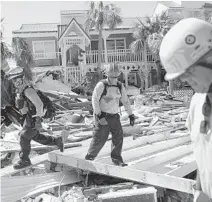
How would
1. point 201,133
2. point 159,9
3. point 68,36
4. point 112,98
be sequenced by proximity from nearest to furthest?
1. point 201,133
2. point 112,98
3. point 68,36
4. point 159,9

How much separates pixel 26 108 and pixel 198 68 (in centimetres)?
462

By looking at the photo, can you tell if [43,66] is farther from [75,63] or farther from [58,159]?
[58,159]

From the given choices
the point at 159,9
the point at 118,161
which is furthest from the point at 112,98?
the point at 159,9

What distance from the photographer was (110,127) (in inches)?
234

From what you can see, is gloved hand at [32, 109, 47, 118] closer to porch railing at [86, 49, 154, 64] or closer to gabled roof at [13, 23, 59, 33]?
porch railing at [86, 49, 154, 64]

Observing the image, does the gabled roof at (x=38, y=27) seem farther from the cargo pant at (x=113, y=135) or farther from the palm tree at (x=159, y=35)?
the cargo pant at (x=113, y=135)

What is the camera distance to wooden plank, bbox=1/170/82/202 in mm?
5773

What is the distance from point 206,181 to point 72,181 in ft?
14.6

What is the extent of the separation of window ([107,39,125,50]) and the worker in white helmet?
1403 inches

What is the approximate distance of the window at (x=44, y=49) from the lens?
3484 centimetres

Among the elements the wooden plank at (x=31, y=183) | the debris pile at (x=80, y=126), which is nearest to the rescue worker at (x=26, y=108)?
the wooden plank at (x=31, y=183)

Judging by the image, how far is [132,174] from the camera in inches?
210

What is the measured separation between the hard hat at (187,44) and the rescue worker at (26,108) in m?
4.30

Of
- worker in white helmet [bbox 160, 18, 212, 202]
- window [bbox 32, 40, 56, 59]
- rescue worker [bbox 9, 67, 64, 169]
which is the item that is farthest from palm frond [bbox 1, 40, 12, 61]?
worker in white helmet [bbox 160, 18, 212, 202]
